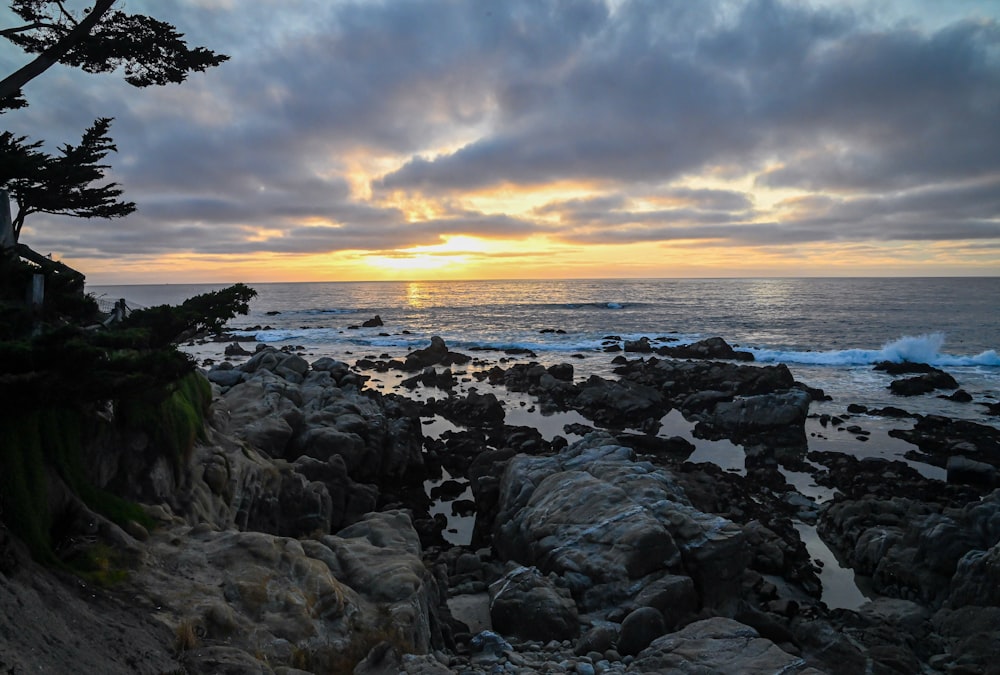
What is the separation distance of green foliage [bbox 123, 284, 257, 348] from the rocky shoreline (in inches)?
82.9

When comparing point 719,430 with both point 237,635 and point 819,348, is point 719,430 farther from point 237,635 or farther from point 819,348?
point 819,348

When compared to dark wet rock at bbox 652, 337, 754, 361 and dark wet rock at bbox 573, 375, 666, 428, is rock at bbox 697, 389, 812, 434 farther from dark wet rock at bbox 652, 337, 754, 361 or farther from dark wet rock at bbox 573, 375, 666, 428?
dark wet rock at bbox 652, 337, 754, 361

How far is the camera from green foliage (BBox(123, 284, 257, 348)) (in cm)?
1066

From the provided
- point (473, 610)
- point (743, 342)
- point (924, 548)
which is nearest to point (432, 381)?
point (473, 610)

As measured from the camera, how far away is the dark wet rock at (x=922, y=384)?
3784 centimetres

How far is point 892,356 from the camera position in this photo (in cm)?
5266

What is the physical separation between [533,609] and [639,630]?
2.22 metres

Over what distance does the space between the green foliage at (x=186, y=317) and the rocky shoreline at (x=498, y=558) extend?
6.91 ft

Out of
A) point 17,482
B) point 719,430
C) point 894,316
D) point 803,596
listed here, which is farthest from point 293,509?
point 894,316

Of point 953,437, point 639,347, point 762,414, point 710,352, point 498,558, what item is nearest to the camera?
point 498,558

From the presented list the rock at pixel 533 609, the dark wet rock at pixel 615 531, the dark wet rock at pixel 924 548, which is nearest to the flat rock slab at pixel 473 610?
the rock at pixel 533 609

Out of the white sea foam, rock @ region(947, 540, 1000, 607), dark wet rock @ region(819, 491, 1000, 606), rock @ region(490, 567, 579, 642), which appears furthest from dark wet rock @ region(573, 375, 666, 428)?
the white sea foam

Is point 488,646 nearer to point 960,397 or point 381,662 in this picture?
point 381,662

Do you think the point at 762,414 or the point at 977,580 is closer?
the point at 977,580
